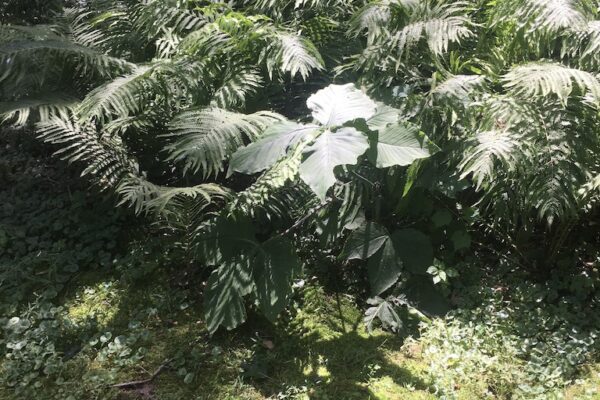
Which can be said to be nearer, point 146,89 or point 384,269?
point 384,269

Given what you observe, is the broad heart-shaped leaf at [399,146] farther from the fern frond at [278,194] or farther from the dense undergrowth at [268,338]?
the dense undergrowth at [268,338]

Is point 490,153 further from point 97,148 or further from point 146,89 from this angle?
point 97,148

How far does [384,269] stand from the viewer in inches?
92.2

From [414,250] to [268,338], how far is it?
796mm

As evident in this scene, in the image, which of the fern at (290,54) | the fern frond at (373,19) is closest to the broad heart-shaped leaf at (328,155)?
the fern at (290,54)

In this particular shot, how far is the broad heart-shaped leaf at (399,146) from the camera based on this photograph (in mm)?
1906

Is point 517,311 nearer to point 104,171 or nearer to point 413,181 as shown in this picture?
point 413,181

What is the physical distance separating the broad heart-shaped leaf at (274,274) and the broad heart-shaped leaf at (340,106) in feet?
1.97

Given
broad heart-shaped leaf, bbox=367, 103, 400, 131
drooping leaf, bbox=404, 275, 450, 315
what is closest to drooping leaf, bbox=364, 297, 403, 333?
drooping leaf, bbox=404, 275, 450, 315

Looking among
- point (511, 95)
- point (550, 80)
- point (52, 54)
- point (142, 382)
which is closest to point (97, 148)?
point (52, 54)

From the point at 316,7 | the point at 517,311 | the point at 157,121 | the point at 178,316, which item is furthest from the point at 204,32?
the point at 517,311

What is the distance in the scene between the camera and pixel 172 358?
7.21ft

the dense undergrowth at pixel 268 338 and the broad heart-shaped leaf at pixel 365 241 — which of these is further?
the broad heart-shaped leaf at pixel 365 241

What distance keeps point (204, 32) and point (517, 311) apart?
2.06 m
